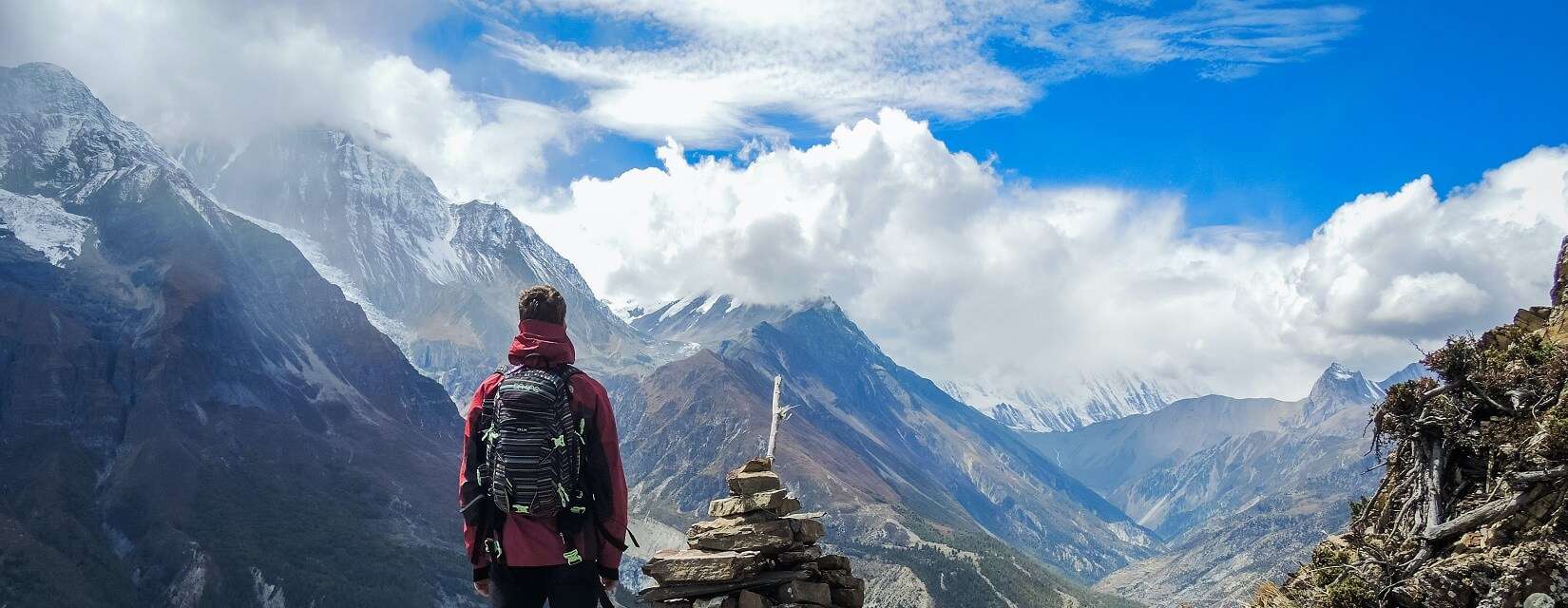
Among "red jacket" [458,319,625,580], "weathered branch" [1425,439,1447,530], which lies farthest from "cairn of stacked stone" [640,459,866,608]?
"weathered branch" [1425,439,1447,530]

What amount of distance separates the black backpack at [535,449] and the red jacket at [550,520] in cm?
19

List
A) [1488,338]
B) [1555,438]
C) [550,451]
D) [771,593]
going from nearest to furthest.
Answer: [550,451]
[1555,438]
[771,593]
[1488,338]

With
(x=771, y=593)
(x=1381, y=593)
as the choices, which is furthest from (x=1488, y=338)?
(x=771, y=593)

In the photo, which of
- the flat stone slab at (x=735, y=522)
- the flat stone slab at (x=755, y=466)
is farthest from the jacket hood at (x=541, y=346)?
the flat stone slab at (x=755, y=466)

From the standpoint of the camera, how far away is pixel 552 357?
36.9 feet

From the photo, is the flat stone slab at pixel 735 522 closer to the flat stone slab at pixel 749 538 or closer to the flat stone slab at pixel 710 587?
the flat stone slab at pixel 749 538

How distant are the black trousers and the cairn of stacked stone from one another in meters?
4.00

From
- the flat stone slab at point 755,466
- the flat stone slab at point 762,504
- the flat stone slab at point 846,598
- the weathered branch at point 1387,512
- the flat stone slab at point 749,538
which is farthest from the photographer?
the flat stone slab at point 755,466

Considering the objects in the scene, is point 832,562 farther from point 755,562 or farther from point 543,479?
point 543,479

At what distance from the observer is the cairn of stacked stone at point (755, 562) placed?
15078 mm

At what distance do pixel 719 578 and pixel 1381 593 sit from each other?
10624mm

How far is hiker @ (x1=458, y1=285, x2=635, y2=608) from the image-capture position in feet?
35.8

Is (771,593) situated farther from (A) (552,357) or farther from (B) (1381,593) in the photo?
(B) (1381,593)

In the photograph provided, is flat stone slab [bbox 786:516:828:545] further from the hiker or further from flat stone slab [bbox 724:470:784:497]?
the hiker
